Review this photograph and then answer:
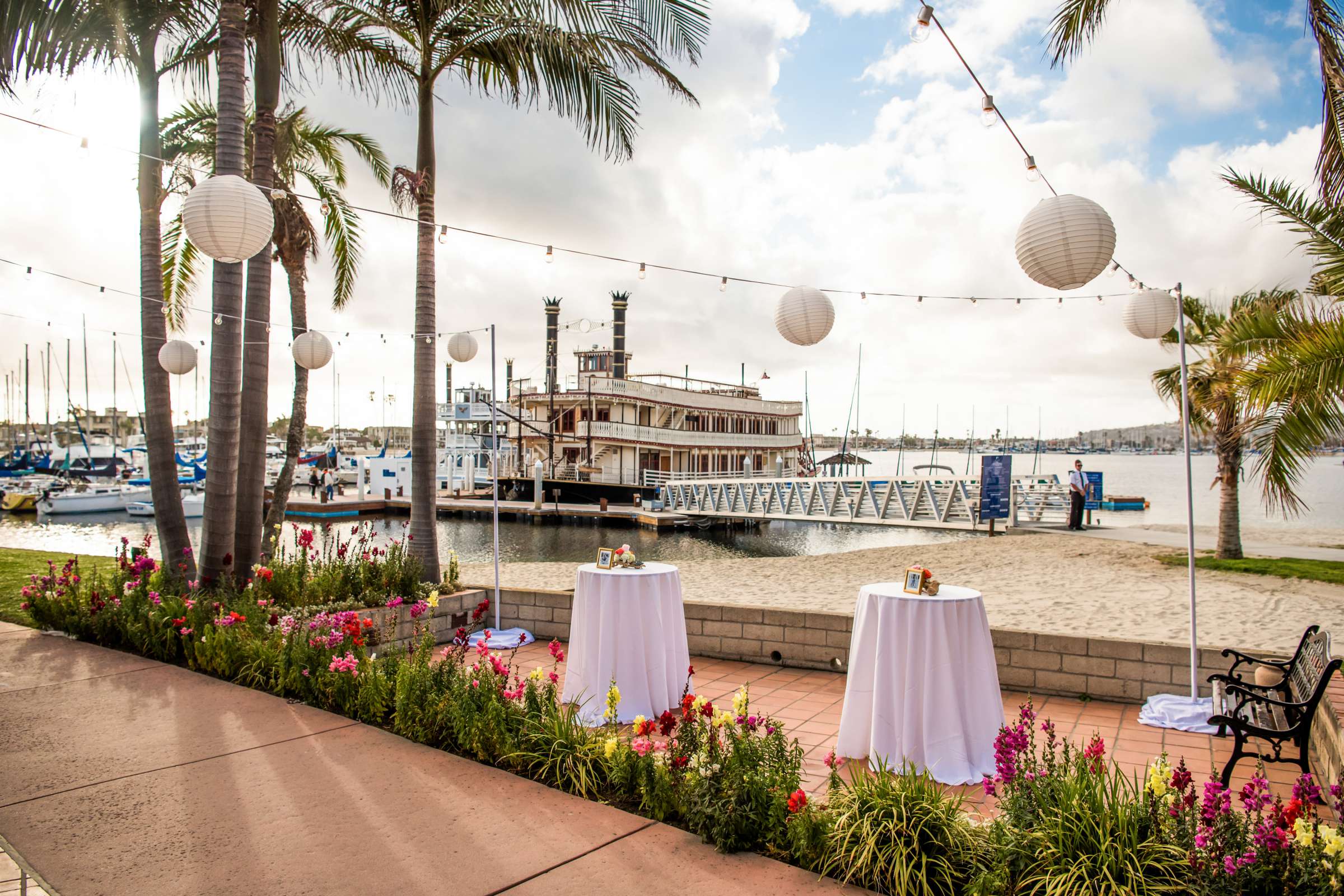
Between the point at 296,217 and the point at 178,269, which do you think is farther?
the point at 296,217

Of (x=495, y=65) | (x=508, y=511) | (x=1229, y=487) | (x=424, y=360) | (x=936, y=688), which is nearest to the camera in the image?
(x=936, y=688)

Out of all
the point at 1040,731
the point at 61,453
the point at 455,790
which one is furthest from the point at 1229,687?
the point at 61,453

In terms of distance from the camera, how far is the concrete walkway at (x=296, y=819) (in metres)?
2.66

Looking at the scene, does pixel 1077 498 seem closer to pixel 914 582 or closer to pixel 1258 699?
pixel 1258 699

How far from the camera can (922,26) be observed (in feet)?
14.5

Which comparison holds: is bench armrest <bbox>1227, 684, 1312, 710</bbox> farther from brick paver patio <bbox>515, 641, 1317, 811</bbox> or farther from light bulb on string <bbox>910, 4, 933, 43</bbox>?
light bulb on string <bbox>910, 4, 933, 43</bbox>

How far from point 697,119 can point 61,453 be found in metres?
63.6

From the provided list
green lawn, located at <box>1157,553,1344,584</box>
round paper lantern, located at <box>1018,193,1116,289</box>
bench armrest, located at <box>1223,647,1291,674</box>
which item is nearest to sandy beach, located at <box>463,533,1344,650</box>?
green lawn, located at <box>1157,553,1344,584</box>

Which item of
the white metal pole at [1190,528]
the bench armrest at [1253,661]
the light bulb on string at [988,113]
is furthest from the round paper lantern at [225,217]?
the bench armrest at [1253,661]

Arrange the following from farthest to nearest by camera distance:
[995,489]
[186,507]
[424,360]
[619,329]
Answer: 1. [619,329]
2. [186,507]
3. [995,489]
4. [424,360]

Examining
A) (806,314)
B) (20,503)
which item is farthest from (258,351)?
(20,503)

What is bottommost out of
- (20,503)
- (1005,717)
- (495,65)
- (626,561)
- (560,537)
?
(560,537)

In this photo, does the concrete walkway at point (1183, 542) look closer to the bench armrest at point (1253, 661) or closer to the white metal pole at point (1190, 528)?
the white metal pole at point (1190, 528)

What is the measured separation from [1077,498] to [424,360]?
1476cm
